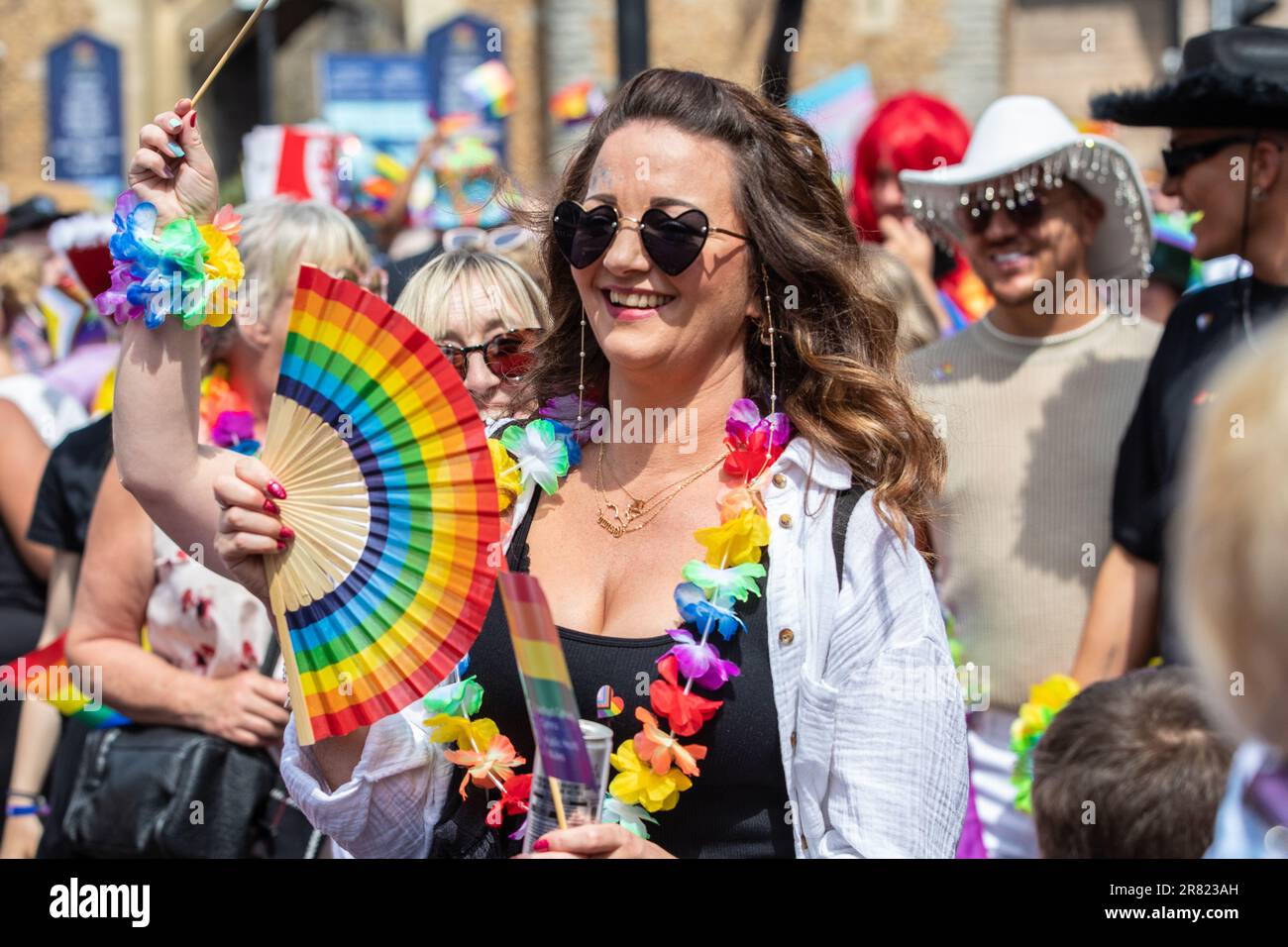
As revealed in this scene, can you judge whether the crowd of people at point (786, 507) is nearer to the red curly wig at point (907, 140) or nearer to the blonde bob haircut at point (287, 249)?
the blonde bob haircut at point (287, 249)

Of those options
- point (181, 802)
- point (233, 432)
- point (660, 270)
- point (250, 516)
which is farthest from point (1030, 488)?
point (250, 516)

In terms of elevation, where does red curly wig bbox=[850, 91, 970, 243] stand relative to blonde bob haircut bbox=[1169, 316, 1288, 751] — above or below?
above

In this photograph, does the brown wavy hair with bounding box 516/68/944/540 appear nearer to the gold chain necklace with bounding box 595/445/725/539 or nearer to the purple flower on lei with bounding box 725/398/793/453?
the purple flower on lei with bounding box 725/398/793/453

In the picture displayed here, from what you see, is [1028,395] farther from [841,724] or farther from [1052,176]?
[841,724]

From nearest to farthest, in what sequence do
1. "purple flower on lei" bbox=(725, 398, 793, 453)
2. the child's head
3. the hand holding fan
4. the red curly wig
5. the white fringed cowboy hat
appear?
the hand holding fan
the child's head
"purple flower on lei" bbox=(725, 398, 793, 453)
the white fringed cowboy hat
the red curly wig

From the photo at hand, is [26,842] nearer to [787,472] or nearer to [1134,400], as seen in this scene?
[787,472]

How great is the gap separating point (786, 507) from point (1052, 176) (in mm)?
2028

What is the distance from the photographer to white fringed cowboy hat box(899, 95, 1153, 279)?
3.95 meters

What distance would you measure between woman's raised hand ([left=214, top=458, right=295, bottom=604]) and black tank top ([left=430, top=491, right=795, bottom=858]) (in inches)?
15.7

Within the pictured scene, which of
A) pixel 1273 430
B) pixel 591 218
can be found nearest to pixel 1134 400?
pixel 591 218

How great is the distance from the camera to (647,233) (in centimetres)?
232

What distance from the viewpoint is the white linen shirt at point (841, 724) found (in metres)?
2.15

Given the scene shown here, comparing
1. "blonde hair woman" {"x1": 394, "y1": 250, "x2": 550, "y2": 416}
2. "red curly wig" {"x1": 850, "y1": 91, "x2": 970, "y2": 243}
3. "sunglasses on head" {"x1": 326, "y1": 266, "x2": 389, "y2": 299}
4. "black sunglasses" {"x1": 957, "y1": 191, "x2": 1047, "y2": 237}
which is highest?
"red curly wig" {"x1": 850, "y1": 91, "x2": 970, "y2": 243}

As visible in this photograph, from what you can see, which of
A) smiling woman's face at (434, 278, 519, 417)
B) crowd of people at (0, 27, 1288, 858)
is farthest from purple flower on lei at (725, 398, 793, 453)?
smiling woman's face at (434, 278, 519, 417)
